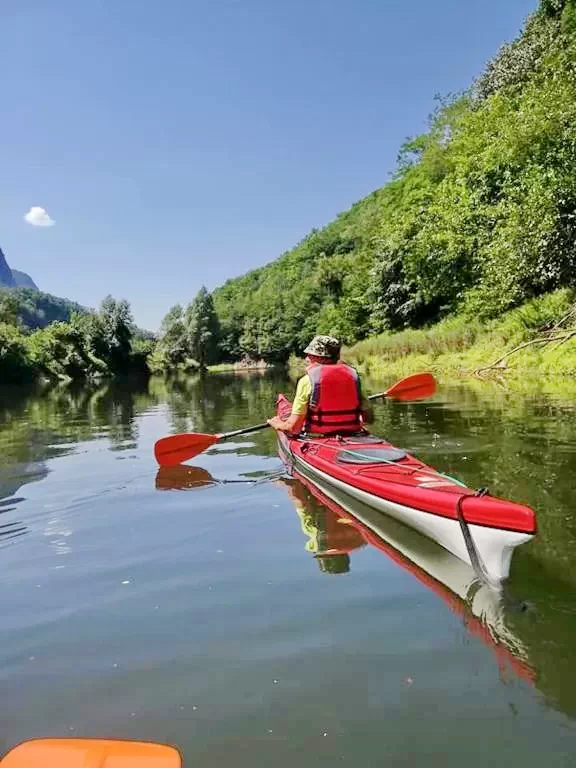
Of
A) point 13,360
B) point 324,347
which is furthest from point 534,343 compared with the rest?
point 13,360

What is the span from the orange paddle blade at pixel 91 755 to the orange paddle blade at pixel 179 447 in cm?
643

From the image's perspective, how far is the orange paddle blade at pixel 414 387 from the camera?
367 inches

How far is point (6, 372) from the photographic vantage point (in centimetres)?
4791

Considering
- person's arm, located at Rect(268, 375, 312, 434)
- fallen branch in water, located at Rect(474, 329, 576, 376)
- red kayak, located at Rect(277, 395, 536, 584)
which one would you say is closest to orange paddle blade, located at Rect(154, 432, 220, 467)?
red kayak, located at Rect(277, 395, 536, 584)

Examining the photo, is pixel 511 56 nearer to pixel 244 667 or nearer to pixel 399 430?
pixel 399 430

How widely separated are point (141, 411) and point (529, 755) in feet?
56.7

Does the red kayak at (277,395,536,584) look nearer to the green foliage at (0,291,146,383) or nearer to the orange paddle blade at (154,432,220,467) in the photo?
the orange paddle blade at (154,432,220,467)

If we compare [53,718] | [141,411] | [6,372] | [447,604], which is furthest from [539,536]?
[6,372]

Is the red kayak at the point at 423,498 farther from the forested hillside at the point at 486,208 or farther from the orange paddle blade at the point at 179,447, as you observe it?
the forested hillside at the point at 486,208

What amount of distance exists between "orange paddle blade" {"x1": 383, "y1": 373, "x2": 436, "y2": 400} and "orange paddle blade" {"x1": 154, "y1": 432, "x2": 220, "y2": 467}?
287cm

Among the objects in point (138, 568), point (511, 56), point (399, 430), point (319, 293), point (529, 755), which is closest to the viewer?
point (529, 755)

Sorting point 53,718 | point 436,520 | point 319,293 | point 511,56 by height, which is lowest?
point 53,718

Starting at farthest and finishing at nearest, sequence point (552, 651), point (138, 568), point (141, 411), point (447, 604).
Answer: point (141, 411), point (138, 568), point (447, 604), point (552, 651)

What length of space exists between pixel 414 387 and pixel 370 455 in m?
3.87
